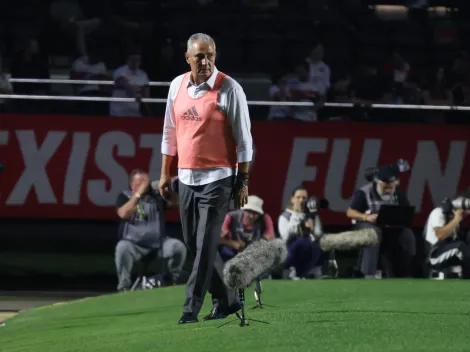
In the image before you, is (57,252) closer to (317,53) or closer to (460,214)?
(317,53)

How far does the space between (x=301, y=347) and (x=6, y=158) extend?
9.34 m

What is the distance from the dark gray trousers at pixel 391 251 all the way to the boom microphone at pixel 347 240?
0.94ft

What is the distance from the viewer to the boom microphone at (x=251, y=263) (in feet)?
27.6

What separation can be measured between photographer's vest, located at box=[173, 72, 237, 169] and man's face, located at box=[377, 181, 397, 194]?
22.6 ft

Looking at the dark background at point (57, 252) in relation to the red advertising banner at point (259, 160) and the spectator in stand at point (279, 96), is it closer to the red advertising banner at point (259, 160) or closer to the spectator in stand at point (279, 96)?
the red advertising banner at point (259, 160)

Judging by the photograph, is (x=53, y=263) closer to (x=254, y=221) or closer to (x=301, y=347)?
(x=254, y=221)

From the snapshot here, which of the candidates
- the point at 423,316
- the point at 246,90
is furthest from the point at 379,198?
the point at 423,316

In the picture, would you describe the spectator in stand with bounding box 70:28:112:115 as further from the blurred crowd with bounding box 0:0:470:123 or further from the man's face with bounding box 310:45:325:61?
the man's face with bounding box 310:45:325:61

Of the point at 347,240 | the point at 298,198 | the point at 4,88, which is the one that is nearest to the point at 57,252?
the point at 4,88

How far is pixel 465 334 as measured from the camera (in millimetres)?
7711

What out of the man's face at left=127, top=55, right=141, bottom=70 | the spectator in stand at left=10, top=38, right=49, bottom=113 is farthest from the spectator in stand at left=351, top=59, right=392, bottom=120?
the spectator in stand at left=10, top=38, right=49, bottom=113

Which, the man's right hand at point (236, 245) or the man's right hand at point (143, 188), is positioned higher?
the man's right hand at point (143, 188)

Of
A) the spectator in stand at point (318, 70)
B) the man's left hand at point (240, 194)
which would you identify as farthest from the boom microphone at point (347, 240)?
the man's left hand at point (240, 194)

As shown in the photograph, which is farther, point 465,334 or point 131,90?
point 131,90
